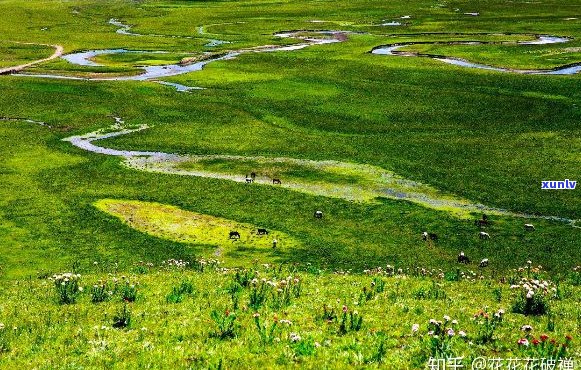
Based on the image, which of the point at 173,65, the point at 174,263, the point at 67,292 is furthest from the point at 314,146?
the point at 173,65

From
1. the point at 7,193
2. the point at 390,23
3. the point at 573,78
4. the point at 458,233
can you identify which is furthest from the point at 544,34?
the point at 7,193

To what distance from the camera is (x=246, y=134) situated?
5812 centimetres

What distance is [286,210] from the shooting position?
38562 mm

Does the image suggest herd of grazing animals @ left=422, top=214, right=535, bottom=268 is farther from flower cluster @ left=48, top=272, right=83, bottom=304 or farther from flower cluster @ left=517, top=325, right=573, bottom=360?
flower cluster @ left=48, top=272, right=83, bottom=304

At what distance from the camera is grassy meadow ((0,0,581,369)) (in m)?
12.6

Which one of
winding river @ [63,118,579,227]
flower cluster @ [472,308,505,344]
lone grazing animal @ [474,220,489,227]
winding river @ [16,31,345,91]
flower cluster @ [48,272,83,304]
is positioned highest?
winding river @ [16,31,345,91]

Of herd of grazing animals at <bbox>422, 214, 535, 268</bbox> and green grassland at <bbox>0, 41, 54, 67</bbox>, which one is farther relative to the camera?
green grassland at <bbox>0, 41, 54, 67</bbox>

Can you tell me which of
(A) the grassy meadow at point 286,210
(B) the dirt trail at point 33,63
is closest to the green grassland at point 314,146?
(A) the grassy meadow at point 286,210

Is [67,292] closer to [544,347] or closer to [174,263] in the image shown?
[174,263]

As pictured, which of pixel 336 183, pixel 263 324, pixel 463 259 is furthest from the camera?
pixel 336 183

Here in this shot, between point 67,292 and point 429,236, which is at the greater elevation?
point 67,292

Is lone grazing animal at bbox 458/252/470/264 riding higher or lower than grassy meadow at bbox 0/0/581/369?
lower

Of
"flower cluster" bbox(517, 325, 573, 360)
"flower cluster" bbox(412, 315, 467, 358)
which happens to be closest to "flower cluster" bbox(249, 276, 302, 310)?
"flower cluster" bbox(412, 315, 467, 358)

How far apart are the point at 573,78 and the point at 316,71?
35.7 meters
